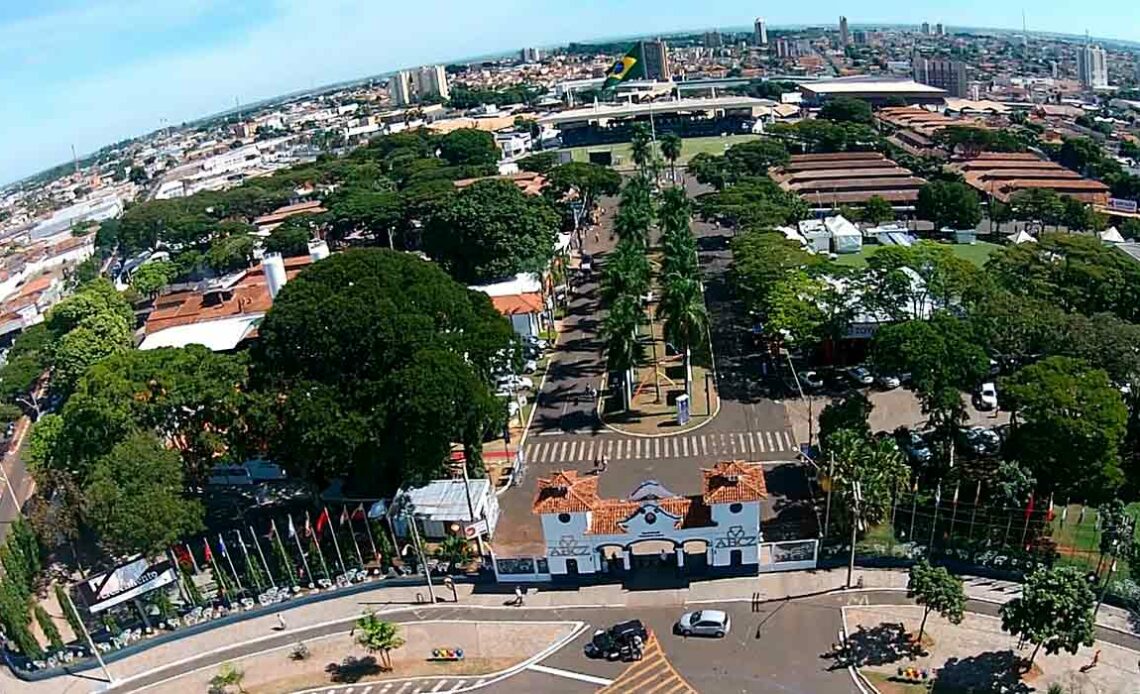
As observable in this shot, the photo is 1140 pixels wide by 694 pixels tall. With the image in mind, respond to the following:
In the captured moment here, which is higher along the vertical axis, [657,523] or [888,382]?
[657,523]

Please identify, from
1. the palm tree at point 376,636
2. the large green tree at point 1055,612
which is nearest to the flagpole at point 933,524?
the large green tree at point 1055,612

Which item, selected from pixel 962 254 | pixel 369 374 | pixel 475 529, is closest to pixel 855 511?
pixel 475 529

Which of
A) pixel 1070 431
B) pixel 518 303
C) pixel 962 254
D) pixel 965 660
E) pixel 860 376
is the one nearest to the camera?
pixel 965 660

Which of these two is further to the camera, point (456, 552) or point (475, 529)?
point (475, 529)

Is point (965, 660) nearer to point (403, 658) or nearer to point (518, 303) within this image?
point (403, 658)

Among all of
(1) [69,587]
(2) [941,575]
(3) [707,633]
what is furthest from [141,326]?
(2) [941,575]

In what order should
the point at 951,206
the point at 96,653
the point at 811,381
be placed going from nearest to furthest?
the point at 96,653 < the point at 811,381 < the point at 951,206

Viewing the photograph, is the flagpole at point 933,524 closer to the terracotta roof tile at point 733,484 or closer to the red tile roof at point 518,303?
the terracotta roof tile at point 733,484

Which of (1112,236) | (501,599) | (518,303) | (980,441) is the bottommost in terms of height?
(1112,236)
